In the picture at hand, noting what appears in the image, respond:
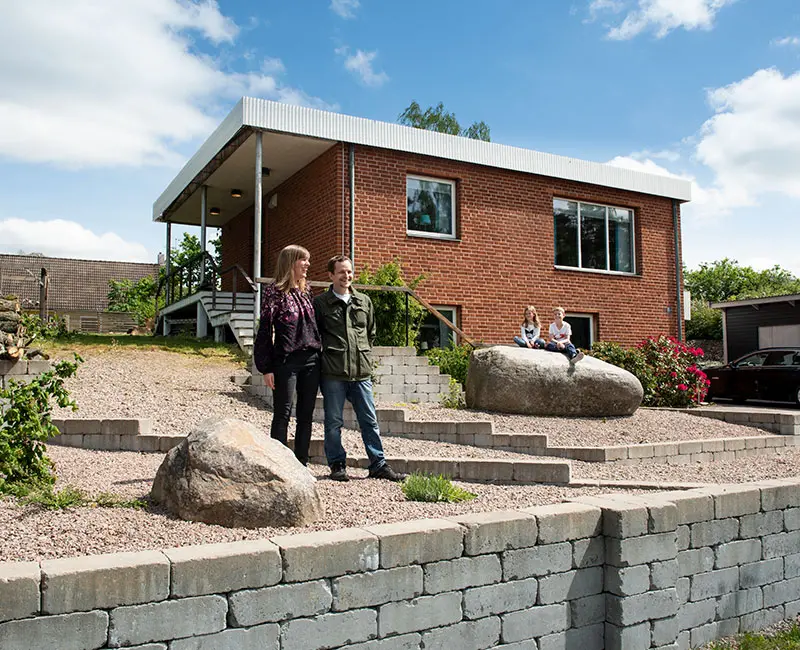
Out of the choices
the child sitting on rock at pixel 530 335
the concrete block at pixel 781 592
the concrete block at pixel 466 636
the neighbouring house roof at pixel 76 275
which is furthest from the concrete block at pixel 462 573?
the neighbouring house roof at pixel 76 275

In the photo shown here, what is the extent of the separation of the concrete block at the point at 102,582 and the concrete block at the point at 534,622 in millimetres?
1804

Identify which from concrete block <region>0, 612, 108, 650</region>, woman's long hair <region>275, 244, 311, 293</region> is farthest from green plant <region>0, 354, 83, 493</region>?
concrete block <region>0, 612, 108, 650</region>

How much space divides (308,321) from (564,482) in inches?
94.6

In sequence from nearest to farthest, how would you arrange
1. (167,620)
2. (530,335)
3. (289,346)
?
1. (167,620)
2. (289,346)
3. (530,335)

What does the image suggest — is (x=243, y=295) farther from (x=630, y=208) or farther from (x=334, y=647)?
(x=334, y=647)

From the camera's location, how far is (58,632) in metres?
2.63

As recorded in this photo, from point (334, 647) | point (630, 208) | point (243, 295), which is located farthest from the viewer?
point (630, 208)

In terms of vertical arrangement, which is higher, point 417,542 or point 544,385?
point 544,385

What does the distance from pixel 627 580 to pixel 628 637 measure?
321 millimetres

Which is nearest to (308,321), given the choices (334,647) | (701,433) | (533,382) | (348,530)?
(348,530)

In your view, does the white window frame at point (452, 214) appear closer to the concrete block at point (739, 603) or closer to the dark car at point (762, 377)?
the dark car at point (762, 377)

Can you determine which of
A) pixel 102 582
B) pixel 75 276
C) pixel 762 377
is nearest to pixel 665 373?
pixel 762 377

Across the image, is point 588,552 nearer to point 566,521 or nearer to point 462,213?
point 566,521

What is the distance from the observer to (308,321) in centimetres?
533
